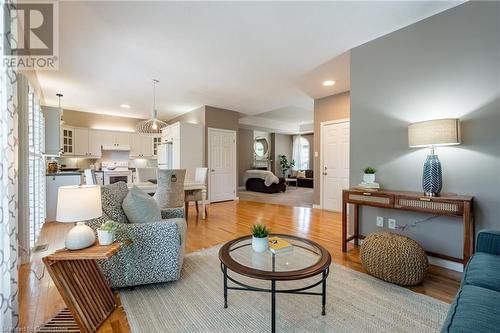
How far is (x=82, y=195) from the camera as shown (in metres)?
1.44

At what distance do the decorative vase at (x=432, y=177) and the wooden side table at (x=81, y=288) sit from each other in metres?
2.81

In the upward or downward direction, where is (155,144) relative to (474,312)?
upward

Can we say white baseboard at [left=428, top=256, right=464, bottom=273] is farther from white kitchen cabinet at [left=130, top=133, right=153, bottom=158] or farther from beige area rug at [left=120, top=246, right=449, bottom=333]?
white kitchen cabinet at [left=130, top=133, right=153, bottom=158]

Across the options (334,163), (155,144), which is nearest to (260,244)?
(334,163)

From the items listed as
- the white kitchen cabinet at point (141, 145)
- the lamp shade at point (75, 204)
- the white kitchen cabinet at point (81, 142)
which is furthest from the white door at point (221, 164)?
the lamp shade at point (75, 204)

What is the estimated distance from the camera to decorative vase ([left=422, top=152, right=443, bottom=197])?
7.20 ft

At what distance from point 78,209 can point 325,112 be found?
4.91 meters

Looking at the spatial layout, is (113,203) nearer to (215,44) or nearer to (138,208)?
(138,208)

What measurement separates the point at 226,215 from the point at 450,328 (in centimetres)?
396

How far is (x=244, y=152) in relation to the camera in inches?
383

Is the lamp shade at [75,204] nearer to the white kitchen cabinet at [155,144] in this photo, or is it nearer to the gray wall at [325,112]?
the gray wall at [325,112]

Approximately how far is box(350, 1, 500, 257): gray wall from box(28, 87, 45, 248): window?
434 centimetres

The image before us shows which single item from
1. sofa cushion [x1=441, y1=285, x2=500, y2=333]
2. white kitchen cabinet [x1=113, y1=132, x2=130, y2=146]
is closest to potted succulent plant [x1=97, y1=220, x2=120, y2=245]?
sofa cushion [x1=441, y1=285, x2=500, y2=333]

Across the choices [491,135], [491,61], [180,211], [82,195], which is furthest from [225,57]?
[491,135]
